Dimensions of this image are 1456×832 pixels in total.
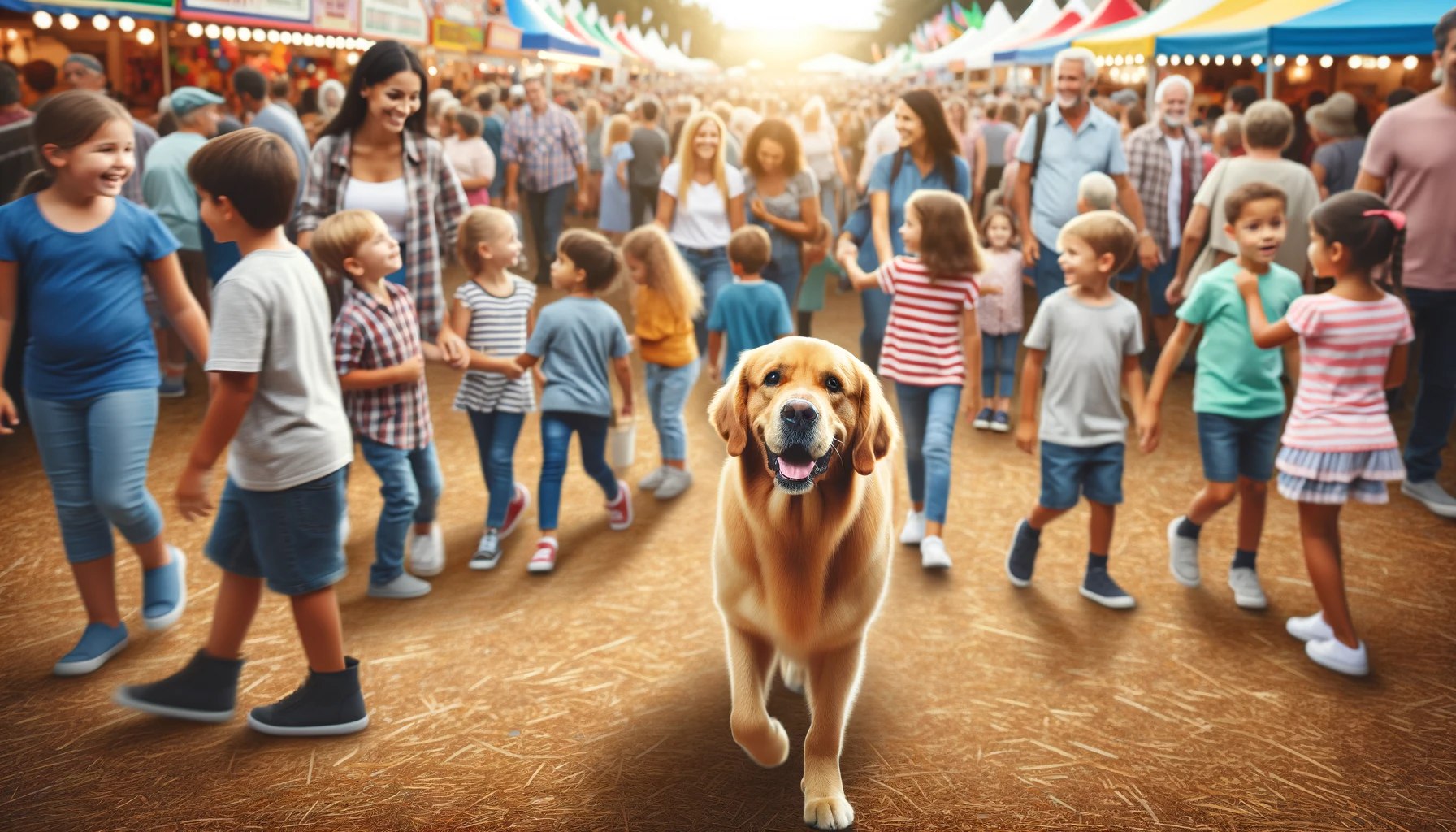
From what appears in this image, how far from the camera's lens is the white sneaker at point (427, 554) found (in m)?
4.73

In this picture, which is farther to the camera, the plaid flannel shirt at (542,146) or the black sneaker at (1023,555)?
the plaid flannel shirt at (542,146)

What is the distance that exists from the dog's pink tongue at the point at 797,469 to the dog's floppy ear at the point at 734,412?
19 centimetres

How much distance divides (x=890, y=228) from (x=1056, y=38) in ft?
53.7

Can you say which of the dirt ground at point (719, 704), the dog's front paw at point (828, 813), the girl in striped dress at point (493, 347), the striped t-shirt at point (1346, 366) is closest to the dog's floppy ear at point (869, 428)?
the dog's front paw at point (828, 813)

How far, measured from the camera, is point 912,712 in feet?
11.9

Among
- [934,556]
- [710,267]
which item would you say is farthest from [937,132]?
[934,556]

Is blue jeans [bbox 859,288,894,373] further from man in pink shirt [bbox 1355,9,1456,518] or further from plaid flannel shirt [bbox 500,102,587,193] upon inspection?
plaid flannel shirt [bbox 500,102,587,193]

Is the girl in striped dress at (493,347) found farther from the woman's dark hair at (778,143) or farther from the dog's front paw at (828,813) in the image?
the woman's dark hair at (778,143)

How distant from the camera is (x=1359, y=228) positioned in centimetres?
370

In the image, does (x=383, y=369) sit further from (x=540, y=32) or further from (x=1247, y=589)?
(x=540, y=32)

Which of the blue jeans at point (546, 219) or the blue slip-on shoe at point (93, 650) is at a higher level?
the blue jeans at point (546, 219)

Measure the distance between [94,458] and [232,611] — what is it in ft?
2.71

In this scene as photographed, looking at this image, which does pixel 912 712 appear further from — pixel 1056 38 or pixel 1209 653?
pixel 1056 38

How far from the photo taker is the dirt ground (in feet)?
9.95
